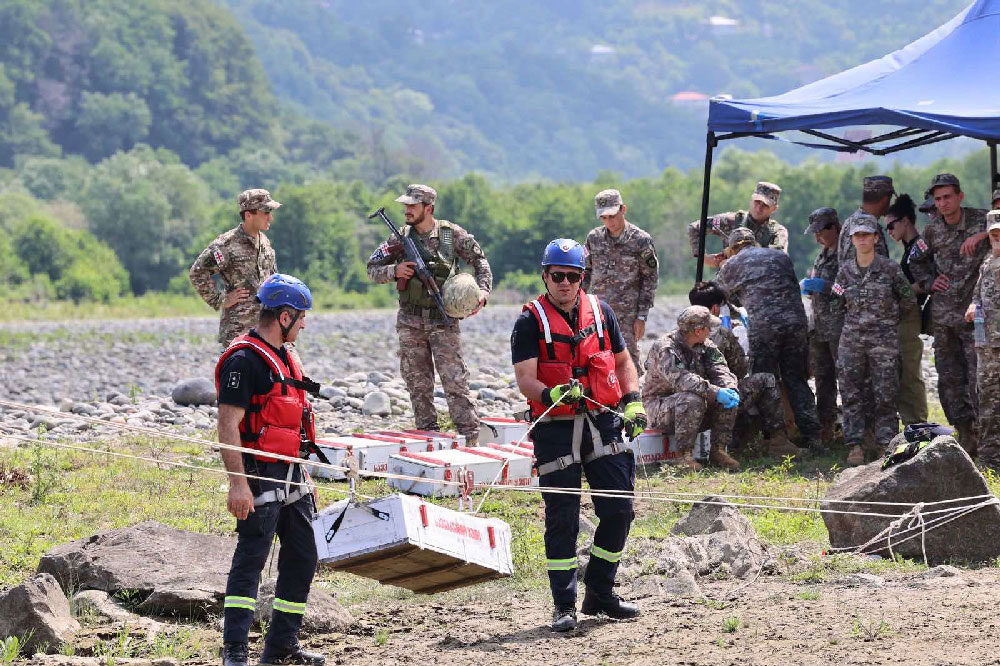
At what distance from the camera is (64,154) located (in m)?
126

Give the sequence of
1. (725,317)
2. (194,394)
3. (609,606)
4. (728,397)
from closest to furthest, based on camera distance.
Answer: (609,606)
(728,397)
(725,317)
(194,394)

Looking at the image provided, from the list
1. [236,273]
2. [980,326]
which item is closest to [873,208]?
[980,326]

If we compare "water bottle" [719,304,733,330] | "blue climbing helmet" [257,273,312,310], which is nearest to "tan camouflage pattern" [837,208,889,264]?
"water bottle" [719,304,733,330]

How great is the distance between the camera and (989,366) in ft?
34.8

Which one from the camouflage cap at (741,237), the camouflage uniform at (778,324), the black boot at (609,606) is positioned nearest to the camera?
the black boot at (609,606)

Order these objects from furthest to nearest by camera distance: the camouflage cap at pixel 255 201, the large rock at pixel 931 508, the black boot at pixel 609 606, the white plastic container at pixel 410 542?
the camouflage cap at pixel 255 201 < the large rock at pixel 931 508 < the black boot at pixel 609 606 < the white plastic container at pixel 410 542

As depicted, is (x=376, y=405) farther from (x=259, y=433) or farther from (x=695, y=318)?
(x=259, y=433)

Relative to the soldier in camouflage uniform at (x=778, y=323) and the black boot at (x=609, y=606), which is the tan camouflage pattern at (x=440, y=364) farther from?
the black boot at (x=609, y=606)

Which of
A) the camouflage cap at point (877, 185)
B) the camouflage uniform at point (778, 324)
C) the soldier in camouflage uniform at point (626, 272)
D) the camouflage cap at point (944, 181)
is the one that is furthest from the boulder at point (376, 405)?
the camouflage cap at point (944, 181)

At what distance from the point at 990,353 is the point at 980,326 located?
0.71 ft

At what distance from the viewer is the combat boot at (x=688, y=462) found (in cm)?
1148

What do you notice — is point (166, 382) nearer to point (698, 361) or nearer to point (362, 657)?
point (698, 361)

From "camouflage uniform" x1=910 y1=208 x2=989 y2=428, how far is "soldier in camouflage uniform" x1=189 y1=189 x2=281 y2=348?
5.47 meters

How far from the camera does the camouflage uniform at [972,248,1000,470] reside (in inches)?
414
